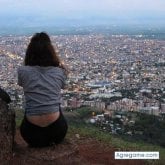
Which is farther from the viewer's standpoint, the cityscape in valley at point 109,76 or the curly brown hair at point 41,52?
the cityscape in valley at point 109,76

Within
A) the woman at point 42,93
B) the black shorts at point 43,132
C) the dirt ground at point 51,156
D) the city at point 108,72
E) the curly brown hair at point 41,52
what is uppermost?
the curly brown hair at point 41,52

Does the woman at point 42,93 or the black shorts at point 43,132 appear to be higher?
the woman at point 42,93

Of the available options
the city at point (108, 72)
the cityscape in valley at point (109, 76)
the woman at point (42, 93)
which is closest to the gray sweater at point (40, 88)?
the woman at point (42, 93)

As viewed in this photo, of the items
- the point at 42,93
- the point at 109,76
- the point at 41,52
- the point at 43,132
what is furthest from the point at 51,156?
the point at 109,76

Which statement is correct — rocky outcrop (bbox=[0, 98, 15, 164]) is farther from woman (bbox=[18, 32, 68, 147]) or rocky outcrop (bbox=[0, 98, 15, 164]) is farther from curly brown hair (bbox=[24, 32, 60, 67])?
curly brown hair (bbox=[24, 32, 60, 67])

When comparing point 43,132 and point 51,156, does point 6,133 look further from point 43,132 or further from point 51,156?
point 51,156

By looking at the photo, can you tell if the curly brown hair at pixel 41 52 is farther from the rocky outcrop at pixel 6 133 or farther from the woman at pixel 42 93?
Result: the rocky outcrop at pixel 6 133

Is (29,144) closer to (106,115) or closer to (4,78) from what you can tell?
(106,115)

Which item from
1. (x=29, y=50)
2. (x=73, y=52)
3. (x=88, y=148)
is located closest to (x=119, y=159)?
(x=88, y=148)
